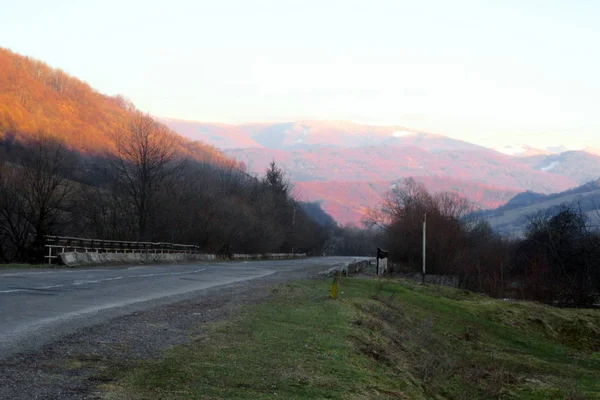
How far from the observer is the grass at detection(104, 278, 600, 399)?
328 inches

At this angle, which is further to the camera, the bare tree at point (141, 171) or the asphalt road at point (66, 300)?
the bare tree at point (141, 171)

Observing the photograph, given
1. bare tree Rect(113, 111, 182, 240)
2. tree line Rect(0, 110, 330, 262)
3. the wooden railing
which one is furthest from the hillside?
the wooden railing

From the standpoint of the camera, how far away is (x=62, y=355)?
28.4ft

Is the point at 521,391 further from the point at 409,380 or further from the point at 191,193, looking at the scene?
the point at 191,193

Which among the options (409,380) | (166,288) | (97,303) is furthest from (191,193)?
(409,380)

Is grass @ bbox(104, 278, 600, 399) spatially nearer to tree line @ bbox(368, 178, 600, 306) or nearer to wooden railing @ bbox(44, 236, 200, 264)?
wooden railing @ bbox(44, 236, 200, 264)

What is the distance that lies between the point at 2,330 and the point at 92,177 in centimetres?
8886

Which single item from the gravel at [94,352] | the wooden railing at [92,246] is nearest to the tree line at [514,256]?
the wooden railing at [92,246]

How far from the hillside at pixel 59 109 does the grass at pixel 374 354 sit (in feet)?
313

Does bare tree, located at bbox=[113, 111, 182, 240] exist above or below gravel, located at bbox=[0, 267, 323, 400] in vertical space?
above

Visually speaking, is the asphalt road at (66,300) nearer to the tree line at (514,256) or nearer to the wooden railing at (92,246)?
the wooden railing at (92,246)

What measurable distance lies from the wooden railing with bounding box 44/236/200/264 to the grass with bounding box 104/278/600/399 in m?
13.7

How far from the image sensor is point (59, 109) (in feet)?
495

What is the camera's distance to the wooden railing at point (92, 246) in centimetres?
3231
